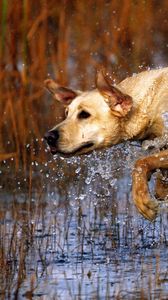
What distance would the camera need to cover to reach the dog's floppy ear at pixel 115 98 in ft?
22.1

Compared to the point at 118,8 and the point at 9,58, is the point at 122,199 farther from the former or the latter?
the point at 118,8

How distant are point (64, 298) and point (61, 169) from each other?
4181 mm

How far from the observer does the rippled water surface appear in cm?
597

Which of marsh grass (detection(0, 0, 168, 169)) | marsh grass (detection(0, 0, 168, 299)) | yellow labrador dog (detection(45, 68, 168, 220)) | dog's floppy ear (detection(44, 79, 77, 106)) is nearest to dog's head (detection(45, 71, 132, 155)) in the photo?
yellow labrador dog (detection(45, 68, 168, 220))

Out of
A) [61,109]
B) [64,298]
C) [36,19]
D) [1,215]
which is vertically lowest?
[64,298]

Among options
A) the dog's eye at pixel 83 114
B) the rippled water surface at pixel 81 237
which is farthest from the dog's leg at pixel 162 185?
the dog's eye at pixel 83 114

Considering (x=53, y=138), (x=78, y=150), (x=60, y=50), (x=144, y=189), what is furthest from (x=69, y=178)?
(x=60, y=50)

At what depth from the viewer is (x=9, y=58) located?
12.4 m

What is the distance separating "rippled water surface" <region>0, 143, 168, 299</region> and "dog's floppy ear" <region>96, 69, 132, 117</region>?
524 mm

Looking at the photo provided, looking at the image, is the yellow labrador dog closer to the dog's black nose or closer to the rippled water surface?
the dog's black nose

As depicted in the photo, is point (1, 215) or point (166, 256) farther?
point (1, 215)

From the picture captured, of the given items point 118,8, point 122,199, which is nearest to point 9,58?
point 118,8

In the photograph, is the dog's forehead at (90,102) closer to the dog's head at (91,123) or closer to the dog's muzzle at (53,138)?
the dog's head at (91,123)

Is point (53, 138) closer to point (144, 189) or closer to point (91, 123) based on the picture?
point (91, 123)
